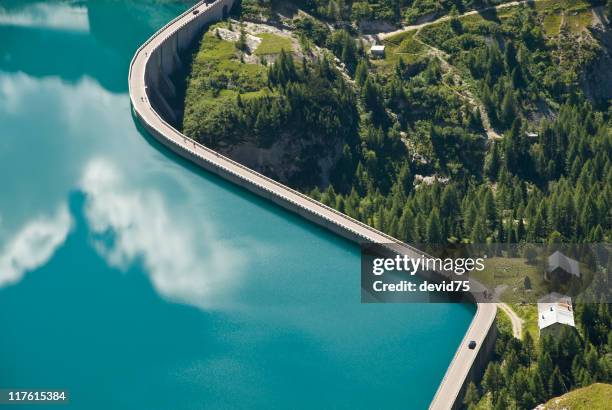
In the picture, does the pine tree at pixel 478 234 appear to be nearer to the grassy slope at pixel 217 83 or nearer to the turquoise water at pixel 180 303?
the turquoise water at pixel 180 303

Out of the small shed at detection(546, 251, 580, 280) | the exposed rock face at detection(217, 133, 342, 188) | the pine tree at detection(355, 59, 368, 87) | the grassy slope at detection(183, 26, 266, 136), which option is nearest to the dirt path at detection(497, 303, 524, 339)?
the small shed at detection(546, 251, 580, 280)

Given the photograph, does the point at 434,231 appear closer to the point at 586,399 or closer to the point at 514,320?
the point at 514,320

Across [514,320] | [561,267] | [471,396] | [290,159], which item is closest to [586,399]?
[471,396]

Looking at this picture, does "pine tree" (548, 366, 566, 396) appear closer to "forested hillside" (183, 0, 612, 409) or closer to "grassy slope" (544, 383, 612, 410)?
"grassy slope" (544, 383, 612, 410)

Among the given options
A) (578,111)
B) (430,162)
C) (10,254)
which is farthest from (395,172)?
(10,254)

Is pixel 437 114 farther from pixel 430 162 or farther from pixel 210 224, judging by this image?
pixel 210 224

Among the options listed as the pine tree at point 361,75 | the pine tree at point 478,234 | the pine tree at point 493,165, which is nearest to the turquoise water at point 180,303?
the pine tree at point 478,234

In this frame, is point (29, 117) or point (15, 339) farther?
point (29, 117)
